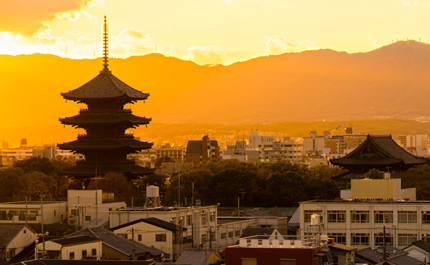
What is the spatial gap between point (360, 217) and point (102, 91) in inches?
1820

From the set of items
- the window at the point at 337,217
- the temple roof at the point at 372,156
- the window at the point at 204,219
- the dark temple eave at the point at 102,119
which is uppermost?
the dark temple eave at the point at 102,119

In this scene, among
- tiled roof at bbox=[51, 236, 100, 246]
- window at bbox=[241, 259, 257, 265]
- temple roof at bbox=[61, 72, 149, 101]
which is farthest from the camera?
temple roof at bbox=[61, 72, 149, 101]

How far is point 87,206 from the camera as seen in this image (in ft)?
231

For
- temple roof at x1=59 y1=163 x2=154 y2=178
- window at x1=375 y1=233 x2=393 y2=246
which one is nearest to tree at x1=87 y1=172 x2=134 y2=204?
temple roof at x1=59 y1=163 x2=154 y2=178

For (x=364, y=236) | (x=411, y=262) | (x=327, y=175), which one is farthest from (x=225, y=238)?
(x=327, y=175)

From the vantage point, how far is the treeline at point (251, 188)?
8881cm

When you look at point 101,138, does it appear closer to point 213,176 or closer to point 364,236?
point 213,176

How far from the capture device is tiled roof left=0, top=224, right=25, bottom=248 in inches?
2002

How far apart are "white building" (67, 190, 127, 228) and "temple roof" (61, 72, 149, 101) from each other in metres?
23.8

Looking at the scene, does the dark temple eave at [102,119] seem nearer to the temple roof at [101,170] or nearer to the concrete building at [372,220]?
the temple roof at [101,170]

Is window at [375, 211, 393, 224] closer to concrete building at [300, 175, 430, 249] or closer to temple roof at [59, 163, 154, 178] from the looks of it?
concrete building at [300, 175, 430, 249]

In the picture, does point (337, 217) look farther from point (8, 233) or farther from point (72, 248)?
point (8, 233)

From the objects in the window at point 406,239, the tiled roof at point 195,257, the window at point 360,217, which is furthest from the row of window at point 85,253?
the window at point 406,239

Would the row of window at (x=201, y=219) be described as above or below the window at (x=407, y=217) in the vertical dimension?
below
